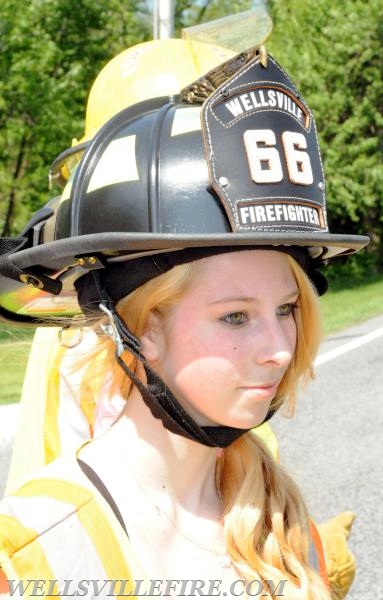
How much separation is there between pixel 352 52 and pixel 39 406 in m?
21.1

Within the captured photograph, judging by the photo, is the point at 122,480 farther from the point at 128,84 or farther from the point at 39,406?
the point at 128,84

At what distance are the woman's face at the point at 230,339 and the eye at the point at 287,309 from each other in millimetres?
50

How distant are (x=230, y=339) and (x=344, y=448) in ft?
18.1

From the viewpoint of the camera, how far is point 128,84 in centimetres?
310

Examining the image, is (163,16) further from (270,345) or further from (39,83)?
(39,83)

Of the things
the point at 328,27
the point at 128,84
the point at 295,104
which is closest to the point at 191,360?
the point at 295,104

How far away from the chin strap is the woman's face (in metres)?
0.04

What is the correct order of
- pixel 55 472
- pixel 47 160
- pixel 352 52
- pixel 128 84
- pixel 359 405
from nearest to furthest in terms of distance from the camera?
pixel 55 472
pixel 128 84
pixel 359 405
pixel 47 160
pixel 352 52

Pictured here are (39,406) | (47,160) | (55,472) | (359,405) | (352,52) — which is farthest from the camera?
(352,52)

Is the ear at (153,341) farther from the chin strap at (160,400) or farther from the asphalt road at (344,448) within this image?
the asphalt road at (344,448)

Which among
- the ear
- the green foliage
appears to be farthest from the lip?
the green foliage

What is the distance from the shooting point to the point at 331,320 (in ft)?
45.6

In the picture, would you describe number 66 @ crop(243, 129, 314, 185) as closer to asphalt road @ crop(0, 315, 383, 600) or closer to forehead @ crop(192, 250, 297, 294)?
forehead @ crop(192, 250, 297, 294)

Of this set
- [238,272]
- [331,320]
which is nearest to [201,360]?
[238,272]
